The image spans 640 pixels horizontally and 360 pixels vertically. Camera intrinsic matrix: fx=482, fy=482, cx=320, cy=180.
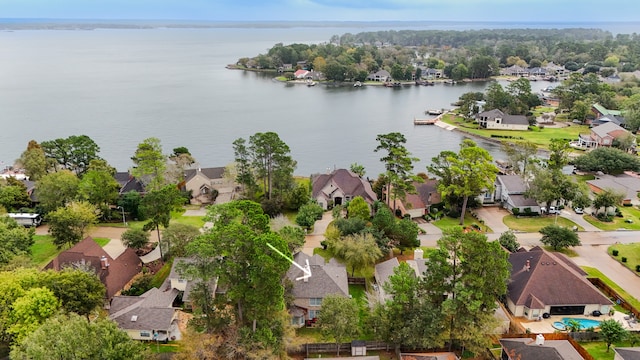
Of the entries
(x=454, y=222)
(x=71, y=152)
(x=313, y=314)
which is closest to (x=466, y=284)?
(x=313, y=314)

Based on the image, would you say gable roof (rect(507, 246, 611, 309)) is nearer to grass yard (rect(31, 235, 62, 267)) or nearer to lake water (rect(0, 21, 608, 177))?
lake water (rect(0, 21, 608, 177))

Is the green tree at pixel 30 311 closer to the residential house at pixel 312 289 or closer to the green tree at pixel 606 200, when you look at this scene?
the residential house at pixel 312 289

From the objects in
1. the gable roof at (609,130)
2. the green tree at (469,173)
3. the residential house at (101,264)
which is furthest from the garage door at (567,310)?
the gable roof at (609,130)

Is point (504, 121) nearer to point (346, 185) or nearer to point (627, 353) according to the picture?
point (346, 185)

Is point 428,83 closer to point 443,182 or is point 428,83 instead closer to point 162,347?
point 443,182

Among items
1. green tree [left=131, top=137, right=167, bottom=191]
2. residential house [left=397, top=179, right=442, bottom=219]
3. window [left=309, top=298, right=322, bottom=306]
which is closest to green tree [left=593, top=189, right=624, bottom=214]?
residential house [left=397, top=179, right=442, bottom=219]

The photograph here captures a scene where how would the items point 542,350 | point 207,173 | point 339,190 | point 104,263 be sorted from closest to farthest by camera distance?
point 542,350
point 104,263
point 339,190
point 207,173
